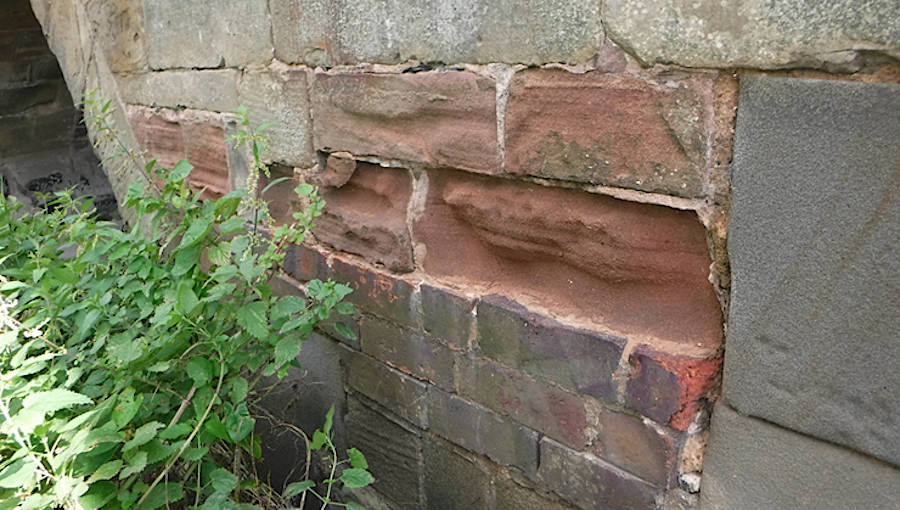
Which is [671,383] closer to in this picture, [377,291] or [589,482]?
[589,482]

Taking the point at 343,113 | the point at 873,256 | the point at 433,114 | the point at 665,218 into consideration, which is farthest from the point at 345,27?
the point at 873,256

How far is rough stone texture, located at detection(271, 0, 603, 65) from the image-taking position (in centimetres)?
128

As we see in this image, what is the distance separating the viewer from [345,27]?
1.79 metres

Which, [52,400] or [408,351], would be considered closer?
[52,400]

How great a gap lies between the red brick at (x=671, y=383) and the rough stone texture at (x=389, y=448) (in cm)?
86

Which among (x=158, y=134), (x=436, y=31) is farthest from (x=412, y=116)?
(x=158, y=134)

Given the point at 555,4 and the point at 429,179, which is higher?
the point at 555,4

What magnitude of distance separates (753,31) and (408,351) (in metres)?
1.24

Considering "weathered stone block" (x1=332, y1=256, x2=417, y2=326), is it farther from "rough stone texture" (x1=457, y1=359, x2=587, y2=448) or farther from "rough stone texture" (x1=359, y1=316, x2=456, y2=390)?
"rough stone texture" (x1=457, y1=359, x2=587, y2=448)

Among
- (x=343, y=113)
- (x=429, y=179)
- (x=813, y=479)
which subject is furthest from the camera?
(x=343, y=113)

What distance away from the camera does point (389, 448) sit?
212cm

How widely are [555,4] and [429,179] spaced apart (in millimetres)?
594

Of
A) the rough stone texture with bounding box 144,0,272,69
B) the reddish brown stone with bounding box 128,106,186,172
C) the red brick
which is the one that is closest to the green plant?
the rough stone texture with bounding box 144,0,272,69

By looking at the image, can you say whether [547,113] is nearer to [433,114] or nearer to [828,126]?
[433,114]
